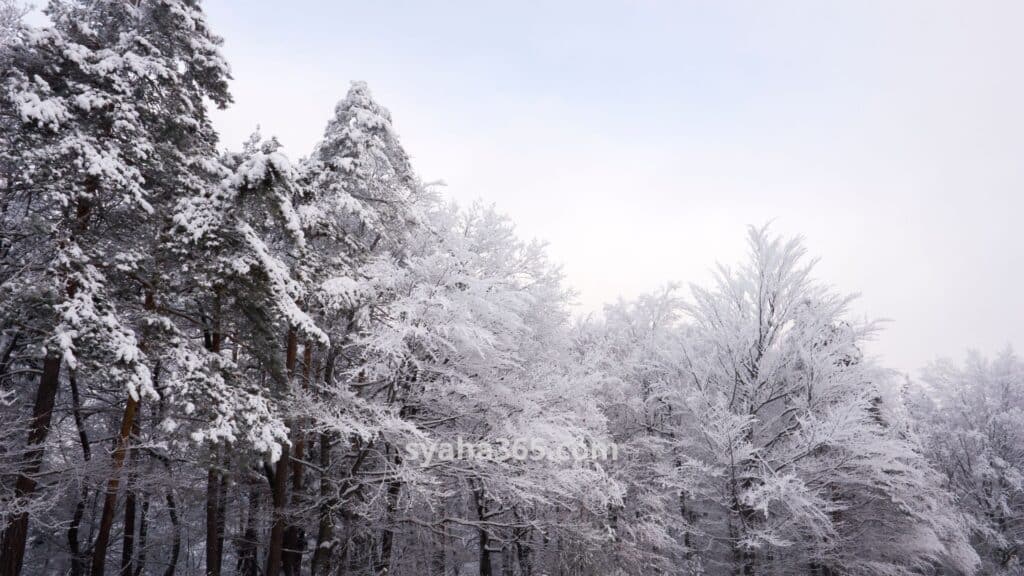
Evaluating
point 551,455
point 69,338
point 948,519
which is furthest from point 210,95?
point 948,519

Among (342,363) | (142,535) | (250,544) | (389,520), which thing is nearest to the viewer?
(389,520)

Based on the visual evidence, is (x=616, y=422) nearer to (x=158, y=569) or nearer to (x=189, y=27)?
(x=189, y=27)

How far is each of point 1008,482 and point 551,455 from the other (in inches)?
848

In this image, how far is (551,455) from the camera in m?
11.2

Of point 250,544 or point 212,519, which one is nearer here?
point 212,519

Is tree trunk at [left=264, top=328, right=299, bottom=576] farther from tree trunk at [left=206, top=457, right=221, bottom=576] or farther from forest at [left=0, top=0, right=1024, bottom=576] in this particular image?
tree trunk at [left=206, top=457, right=221, bottom=576]

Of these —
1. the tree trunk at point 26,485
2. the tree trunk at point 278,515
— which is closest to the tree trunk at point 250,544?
the tree trunk at point 278,515

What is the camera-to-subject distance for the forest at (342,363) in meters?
8.30

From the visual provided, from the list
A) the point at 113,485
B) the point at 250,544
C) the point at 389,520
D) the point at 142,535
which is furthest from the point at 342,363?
the point at 142,535

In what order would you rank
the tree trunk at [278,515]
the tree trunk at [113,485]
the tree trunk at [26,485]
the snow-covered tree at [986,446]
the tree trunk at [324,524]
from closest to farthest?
the tree trunk at [26,485]
the tree trunk at [113,485]
the tree trunk at [278,515]
the tree trunk at [324,524]
the snow-covered tree at [986,446]

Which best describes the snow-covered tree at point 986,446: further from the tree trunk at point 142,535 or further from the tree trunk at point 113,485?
the tree trunk at point 142,535

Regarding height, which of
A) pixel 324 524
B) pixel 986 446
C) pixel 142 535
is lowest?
pixel 142 535

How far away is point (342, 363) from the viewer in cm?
1356

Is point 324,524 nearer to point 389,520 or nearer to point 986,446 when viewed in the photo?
point 389,520
